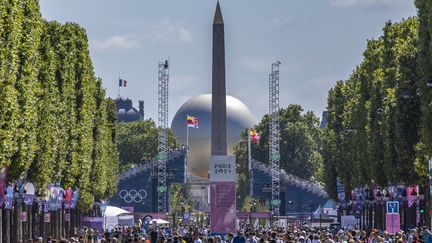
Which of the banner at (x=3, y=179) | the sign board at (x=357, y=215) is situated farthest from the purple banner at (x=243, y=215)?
the banner at (x=3, y=179)

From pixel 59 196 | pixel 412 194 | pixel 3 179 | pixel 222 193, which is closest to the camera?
pixel 3 179

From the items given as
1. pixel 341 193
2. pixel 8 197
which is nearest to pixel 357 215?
pixel 341 193

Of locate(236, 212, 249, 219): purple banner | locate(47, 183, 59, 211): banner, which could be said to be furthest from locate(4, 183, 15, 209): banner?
locate(236, 212, 249, 219): purple banner

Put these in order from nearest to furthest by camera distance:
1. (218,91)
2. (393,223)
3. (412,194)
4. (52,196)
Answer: (393,223) → (412,194) → (52,196) → (218,91)

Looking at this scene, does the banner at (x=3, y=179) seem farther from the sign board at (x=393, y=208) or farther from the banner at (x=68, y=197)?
the banner at (x=68, y=197)

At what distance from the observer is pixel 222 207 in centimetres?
8994

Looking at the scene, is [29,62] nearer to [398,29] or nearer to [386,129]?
[386,129]

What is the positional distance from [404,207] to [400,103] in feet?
53.8

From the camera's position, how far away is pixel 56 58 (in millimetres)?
96625

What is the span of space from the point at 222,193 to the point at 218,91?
17.1 meters

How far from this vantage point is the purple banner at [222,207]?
88688mm

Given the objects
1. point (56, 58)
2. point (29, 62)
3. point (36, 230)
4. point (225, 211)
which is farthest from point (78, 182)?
point (29, 62)

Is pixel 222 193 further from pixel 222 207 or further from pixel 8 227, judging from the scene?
pixel 8 227

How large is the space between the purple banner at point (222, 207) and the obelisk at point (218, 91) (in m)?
13.7
